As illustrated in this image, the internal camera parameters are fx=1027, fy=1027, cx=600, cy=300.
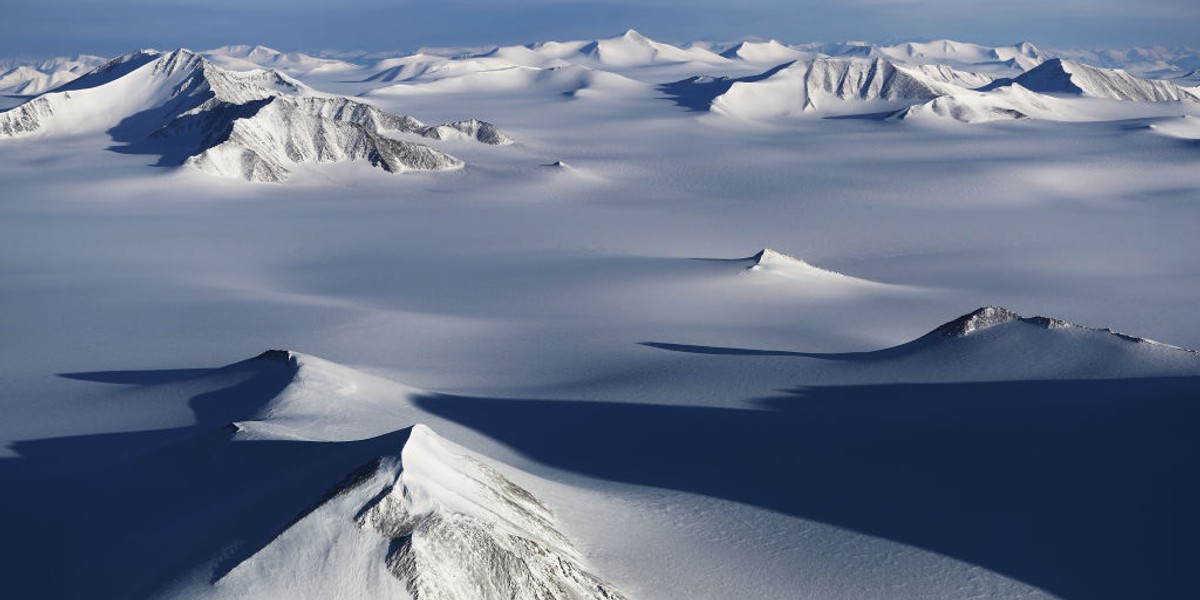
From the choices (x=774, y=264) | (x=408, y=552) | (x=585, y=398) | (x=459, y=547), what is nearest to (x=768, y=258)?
(x=774, y=264)

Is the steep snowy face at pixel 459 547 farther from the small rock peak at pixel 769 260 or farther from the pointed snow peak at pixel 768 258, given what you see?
the pointed snow peak at pixel 768 258

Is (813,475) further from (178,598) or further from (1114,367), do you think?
(178,598)

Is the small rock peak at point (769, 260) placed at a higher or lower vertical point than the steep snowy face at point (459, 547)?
lower

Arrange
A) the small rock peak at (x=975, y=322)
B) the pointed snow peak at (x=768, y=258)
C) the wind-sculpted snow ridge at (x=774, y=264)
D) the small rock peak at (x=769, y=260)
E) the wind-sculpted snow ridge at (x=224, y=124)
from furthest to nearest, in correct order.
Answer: the wind-sculpted snow ridge at (x=224, y=124) → the pointed snow peak at (x=768, y=258) → the small rock peak at (x=769, y=260) → the wind-sculpted snow ridge at (x=774, y=264) → the small rock peak at (x=975, y=322)

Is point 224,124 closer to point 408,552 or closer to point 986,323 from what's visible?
point 986,323

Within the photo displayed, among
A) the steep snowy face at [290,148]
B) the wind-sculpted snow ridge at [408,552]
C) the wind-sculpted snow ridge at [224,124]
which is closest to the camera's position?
the wind-sculpted snow ridge at [408,552]

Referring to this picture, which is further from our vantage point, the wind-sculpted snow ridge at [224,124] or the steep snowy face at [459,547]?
the wind-sculpted snow ridge at [224,124]

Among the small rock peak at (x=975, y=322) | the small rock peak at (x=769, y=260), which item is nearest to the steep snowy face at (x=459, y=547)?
the small rock peak at (x=975, y=322)
